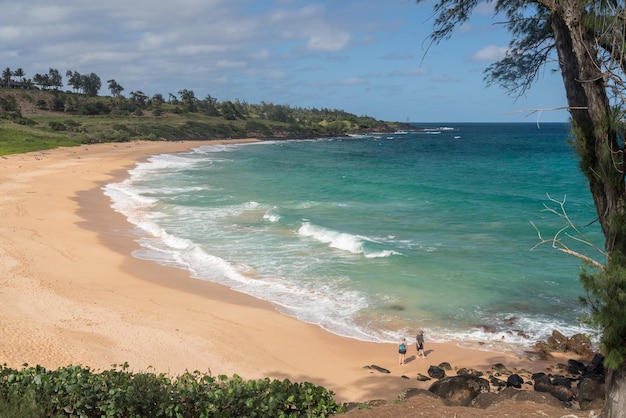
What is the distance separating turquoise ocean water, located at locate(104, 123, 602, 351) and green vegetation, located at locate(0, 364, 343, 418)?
471cm

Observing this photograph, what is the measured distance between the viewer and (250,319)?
14766mm

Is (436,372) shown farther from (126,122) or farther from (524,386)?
(126,122)

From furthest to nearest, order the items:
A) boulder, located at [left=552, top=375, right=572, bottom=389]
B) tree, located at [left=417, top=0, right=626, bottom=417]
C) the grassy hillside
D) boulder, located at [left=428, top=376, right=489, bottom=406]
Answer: the grassy hillside < boulder, located at [left=552, top=375, right=572, bottom=389] < boulder, located at [left=428, top=376, right=489, bottom=406] < tree, located at [left=417, top=0, right=626, bottom=417]

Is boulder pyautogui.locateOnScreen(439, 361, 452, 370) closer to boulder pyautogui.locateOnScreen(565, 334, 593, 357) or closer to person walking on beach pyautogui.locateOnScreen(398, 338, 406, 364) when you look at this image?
person walking on beach pyautogui.locateOnScreen(398, 338, 406, 364)

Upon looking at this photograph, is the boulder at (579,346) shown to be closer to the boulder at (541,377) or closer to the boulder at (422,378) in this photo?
the boulder at (541,377)

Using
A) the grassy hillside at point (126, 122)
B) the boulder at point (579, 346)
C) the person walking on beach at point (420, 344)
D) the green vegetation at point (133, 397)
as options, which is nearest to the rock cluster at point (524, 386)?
the boulder at point (579, 346)

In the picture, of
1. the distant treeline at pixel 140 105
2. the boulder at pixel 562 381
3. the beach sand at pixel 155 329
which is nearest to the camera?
the boulder at pixel 562 381

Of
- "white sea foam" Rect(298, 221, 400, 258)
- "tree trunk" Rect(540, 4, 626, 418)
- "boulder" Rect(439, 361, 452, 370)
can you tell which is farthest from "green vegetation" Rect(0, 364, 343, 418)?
"white sea foam" Rect(298, 221, 400, 258)

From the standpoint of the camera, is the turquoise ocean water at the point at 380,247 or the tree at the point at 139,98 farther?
the tree at the point at 139,98

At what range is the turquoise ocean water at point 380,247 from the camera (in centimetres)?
1523

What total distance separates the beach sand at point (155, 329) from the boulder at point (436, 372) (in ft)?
0.75

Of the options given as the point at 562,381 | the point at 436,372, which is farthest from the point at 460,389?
the point at 562,381

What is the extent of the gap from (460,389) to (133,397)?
232 inches

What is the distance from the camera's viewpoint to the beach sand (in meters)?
11.7
